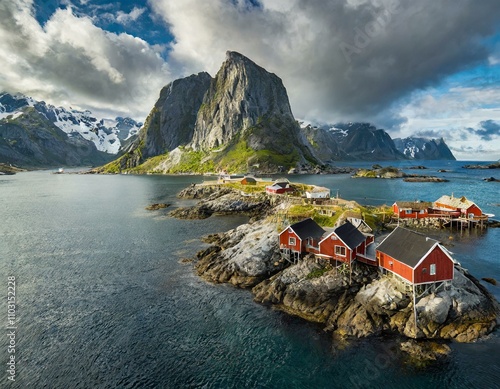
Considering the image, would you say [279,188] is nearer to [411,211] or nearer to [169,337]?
[411,211]

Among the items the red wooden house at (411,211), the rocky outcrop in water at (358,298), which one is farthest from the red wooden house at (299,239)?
the red wooden house at (411,211)

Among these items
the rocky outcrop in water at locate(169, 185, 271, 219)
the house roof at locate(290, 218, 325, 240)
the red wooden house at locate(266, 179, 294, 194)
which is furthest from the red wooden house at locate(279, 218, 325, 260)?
the red wooden house at locate(266, 179, 294, 194)

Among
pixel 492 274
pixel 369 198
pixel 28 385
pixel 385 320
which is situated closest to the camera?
pixel 28 385

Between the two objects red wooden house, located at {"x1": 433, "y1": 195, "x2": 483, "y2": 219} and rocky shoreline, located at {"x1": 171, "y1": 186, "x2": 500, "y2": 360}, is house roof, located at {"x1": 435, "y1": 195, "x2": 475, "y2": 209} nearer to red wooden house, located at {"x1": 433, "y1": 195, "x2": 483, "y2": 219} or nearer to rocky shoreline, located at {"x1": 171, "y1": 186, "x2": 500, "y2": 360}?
red wooden house, located at {"x1": 433, "y1": 195, "x2": 483, "y2": 219}

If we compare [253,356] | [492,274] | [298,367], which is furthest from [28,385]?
[492,274]

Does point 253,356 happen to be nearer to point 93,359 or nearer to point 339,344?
point 339,344

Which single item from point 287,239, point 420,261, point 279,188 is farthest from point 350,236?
point 279,188

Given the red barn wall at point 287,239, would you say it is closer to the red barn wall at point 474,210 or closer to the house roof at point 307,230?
the house roof at point 307,230
